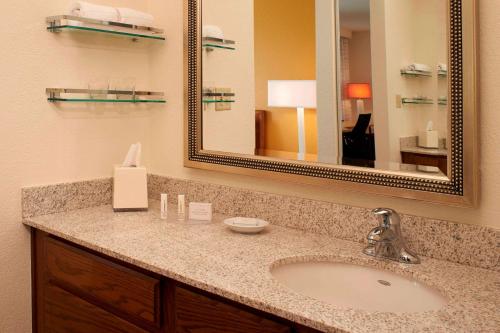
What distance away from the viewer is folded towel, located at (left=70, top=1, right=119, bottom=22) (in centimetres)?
175

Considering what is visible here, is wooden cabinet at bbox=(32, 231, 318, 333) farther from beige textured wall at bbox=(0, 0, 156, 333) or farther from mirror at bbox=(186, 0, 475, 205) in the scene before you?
mirror at bbox=(186, 0, 475, 205)

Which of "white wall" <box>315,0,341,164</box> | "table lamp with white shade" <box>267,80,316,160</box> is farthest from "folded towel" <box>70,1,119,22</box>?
"white wall" <box>315,0,341,164</box>

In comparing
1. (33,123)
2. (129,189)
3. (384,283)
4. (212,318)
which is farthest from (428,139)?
(33,123)

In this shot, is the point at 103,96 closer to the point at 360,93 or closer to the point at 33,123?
the point at 33,123

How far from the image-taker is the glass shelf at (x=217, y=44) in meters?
1.80

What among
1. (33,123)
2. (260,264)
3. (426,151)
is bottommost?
(260,264)

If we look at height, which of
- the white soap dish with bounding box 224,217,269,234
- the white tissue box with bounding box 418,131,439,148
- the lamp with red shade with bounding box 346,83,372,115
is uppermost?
the lamp with red shade with bounding box 346,83,372,115

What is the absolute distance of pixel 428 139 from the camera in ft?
4.24

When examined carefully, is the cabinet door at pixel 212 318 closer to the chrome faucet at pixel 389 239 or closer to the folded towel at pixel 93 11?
the chrome faucet at pixel 389 239

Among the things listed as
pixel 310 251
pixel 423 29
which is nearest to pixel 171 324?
pixel 310 251

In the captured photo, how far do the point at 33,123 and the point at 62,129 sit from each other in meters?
0.11

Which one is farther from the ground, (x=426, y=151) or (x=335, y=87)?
(x=335, y=87)

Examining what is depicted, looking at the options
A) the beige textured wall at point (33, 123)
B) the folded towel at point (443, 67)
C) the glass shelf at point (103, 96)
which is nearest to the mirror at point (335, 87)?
the folded towel at point (443, 67)

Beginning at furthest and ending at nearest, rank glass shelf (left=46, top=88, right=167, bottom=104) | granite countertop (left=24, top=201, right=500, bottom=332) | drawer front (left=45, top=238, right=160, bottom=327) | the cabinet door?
glass shelf (left=46, top=88, right=167, bottom=104)
drawer front (left=45, top=238, right=160, bottom=327)
the cabinet door
granite countertop (left=24, top=201, right=500, bottom=332)
